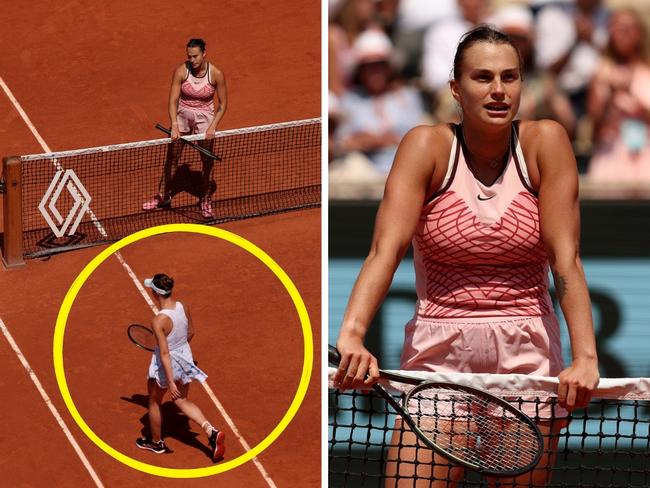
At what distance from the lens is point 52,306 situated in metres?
11.6

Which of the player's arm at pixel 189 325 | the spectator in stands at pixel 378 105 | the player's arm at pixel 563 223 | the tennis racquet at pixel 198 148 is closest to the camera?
the player's arm at pixel 563 223

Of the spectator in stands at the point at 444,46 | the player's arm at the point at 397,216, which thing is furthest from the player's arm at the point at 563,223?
the spectator in stands at the point at 444,46

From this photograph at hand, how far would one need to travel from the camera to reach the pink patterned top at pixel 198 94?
460 inches

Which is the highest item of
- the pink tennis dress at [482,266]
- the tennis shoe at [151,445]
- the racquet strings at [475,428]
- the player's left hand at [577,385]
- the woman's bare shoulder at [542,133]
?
the woman's bare shoulder at [542,133]

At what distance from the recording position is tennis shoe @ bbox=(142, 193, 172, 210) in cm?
1212

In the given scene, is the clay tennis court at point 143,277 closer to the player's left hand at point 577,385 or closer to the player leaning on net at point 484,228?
the player leaning on net at point 484,228

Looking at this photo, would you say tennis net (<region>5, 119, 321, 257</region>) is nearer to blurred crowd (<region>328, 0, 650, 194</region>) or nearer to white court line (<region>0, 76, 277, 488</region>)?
white court line (<region>0, 76, 277, 488</region>)

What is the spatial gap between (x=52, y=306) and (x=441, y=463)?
8137 millimetres

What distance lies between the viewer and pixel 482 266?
12.1 ft

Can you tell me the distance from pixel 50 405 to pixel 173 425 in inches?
37.2

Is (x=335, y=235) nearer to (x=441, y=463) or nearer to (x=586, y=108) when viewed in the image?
(x=586, y=108)

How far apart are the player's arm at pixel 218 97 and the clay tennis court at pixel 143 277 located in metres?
0.25

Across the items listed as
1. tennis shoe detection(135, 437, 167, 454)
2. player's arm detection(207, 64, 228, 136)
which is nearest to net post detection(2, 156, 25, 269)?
player's arm detection(207, 64, 228, 136)

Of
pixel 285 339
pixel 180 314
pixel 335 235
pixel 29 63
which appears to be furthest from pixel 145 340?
pixel 29 63
